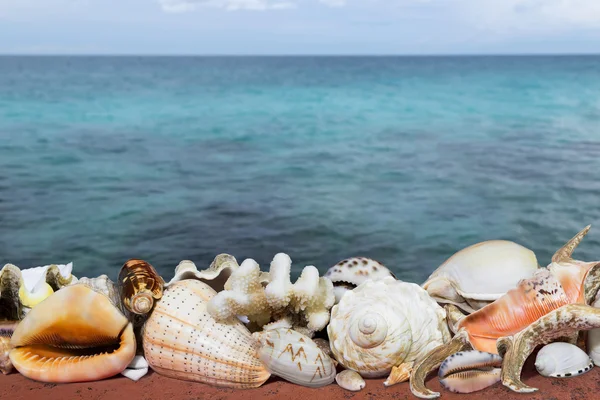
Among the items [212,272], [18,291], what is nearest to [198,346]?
[212,272]

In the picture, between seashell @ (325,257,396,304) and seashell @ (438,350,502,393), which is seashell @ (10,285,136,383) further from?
seashell @ (438,350,502,393)

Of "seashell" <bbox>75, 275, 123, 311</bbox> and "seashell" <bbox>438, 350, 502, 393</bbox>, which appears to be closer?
"seashell" <bbox>438, 350, 502, 393</bbox>

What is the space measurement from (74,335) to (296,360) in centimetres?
72

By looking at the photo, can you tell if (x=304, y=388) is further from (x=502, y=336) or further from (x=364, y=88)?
(x=364, y=88)

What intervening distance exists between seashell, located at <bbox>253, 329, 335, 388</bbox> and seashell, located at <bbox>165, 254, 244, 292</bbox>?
41 cm

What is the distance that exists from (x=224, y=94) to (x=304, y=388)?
91.1 feet

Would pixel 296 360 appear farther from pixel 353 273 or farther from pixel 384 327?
pixel 353 273

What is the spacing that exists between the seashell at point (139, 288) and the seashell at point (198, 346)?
43 millimetres

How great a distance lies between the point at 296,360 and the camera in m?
2.00

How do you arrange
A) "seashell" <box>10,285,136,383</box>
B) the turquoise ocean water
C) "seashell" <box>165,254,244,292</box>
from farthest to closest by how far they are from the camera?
the turquoise ocean water → "seashell" <box>165,254,244,292</box> → "seashell" <box>10,285,136,383</box>

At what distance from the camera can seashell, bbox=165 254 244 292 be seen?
7.58 ft

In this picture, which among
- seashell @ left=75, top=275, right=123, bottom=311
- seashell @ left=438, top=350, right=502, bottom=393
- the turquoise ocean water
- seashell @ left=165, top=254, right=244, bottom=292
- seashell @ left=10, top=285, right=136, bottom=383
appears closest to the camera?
seashell @ left=438, top=350, right=502, bottom=393

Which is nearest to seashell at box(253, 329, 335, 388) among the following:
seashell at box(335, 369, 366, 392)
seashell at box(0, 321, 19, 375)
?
seashell at box(335, 369, 366, 392)

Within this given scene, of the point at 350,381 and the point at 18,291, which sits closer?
the point at 350,381
